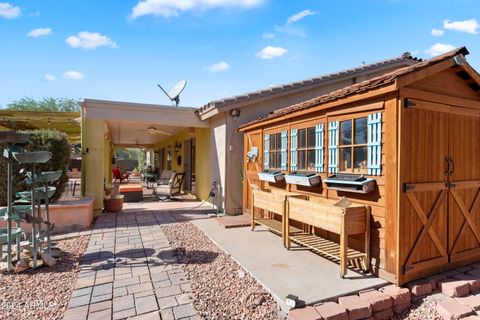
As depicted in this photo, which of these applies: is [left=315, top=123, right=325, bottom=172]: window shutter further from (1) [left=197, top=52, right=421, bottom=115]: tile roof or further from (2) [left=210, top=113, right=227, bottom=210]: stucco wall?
(2) [left=210, top=113, right=227, bottom=210]: stucco wall

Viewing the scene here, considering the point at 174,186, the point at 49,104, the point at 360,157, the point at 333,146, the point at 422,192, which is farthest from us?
the point at 49,104

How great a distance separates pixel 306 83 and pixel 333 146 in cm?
465

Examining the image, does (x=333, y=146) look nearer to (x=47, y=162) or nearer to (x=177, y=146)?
(x=47, y=162)

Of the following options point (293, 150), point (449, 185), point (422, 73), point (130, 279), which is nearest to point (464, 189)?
point (449, 185)

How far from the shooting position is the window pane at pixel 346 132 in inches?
159

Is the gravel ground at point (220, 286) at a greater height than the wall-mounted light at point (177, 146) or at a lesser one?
lesser

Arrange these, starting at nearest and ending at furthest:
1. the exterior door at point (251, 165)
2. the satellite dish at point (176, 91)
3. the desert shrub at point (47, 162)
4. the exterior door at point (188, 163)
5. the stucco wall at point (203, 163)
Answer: the desert shrub at point (47, 162)
the exterior door at point (251, 165)
the stucco wall at point (203, 163)
the satellite dish at point (176, 91)
the exterior door at point (188, 163)

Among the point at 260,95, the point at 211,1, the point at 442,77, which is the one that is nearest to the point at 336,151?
the point at 442,77

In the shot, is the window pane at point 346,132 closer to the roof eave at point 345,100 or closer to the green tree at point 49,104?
the roof eave at point 345,100

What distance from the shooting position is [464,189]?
4.03 meters

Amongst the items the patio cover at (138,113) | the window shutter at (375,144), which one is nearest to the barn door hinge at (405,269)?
the window shutter at (375,144)

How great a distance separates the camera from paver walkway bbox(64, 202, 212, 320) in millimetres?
2848

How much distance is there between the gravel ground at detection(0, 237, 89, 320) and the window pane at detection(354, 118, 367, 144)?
4.07 m

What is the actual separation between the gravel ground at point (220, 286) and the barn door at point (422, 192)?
1.75 m
